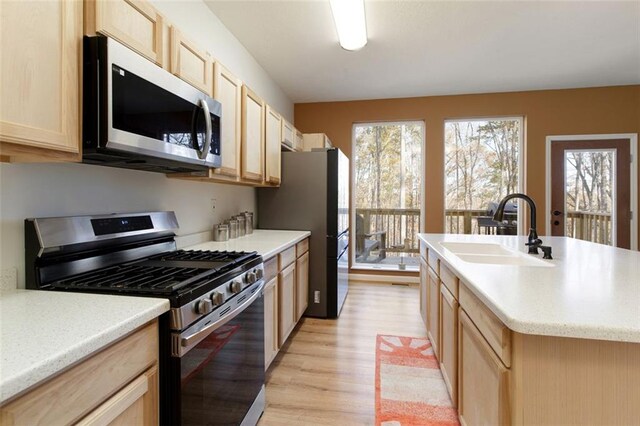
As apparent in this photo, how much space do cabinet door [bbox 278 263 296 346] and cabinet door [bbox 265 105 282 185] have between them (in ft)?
2.87

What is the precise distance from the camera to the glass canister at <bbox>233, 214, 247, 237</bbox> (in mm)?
2775

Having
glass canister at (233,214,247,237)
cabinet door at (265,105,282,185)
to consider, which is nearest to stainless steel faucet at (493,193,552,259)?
cabinet door at (265,105,282,185)

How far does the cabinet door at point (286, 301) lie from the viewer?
233cm

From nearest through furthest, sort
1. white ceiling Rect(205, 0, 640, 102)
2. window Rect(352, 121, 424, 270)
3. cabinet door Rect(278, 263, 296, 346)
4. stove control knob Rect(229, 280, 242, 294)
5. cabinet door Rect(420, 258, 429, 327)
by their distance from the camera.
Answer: stove control knob Rect(229, 280, 242, 294), cabinet door Rect(278, 263, 296, 346), white ceiling Rect(205, 0, 640, 102), cabinet door Rect(420, 258, 429, 327), window Rect(352, 121, 424, 270)

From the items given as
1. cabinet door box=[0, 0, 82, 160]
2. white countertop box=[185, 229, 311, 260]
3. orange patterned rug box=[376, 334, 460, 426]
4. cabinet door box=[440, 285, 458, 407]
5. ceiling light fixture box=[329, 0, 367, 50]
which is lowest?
orange patterned rug box=[376, 334, 460, 426]

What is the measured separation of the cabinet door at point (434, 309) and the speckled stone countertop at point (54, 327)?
1.75 m

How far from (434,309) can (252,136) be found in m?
1.89

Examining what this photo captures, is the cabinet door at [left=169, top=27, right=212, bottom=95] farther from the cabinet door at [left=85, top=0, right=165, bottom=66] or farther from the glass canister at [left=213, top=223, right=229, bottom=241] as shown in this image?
the glass canister at [left=213, top=223, right=229, bottom=241]

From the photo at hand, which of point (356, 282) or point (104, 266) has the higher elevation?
point (104, 266)

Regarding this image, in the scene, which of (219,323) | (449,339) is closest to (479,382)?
(449,339)

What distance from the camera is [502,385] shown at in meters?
0.97

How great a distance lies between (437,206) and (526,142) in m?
1.42

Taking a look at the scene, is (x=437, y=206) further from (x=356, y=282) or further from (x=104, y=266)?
(x=104, y=266)

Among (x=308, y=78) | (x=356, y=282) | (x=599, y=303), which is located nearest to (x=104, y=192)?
(x=599, y=303)
